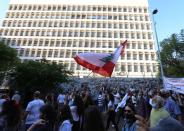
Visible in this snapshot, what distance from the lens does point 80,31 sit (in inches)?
2926

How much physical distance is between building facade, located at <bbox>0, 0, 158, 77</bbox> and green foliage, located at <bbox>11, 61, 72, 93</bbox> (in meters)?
37.2

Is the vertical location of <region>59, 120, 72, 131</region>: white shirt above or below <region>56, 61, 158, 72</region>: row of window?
below

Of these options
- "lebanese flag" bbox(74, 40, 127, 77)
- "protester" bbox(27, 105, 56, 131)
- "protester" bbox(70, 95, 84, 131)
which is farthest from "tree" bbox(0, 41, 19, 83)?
"protester" bbox(27, 105, 56, 131)

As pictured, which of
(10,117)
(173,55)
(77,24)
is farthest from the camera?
(77,24)

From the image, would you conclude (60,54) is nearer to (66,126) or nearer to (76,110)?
(76,110)

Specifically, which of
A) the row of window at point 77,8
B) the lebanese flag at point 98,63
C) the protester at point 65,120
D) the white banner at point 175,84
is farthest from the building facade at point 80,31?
the protester at point 65,120

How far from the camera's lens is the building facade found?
69.6 metres

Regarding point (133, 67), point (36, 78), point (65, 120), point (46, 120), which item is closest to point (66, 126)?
point (65, 120)

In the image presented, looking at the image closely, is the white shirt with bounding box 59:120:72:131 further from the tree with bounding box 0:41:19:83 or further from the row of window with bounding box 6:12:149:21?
the row of window with bounding box 6:12:149:21

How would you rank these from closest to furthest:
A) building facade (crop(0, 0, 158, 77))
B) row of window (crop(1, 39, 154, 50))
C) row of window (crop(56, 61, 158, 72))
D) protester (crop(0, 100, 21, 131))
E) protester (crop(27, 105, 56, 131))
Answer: protester (crop(27, 105, 56, 131)) < protester (crop(0, 100, 21, 131)) < row of window (crop(56, 61, 158, 72)) < building facade (crop(0, 0, 158, 77)) < row of window (crop(1, 39, 154, 50))

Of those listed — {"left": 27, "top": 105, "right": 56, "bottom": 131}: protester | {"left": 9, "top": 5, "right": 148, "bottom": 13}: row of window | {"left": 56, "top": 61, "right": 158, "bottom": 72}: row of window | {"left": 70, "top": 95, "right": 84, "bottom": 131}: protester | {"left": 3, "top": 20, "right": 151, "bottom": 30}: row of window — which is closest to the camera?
{"left": 27, "top": 105, "right": 56, "bottom": 131}: protester

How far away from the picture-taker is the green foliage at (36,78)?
26.9m

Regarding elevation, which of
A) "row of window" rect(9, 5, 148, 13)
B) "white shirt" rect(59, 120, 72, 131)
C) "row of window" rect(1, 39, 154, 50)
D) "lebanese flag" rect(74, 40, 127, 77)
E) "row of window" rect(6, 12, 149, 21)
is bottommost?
"white shirt" rect(59, 120, 72, 131)

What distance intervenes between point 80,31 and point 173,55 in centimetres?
3416
